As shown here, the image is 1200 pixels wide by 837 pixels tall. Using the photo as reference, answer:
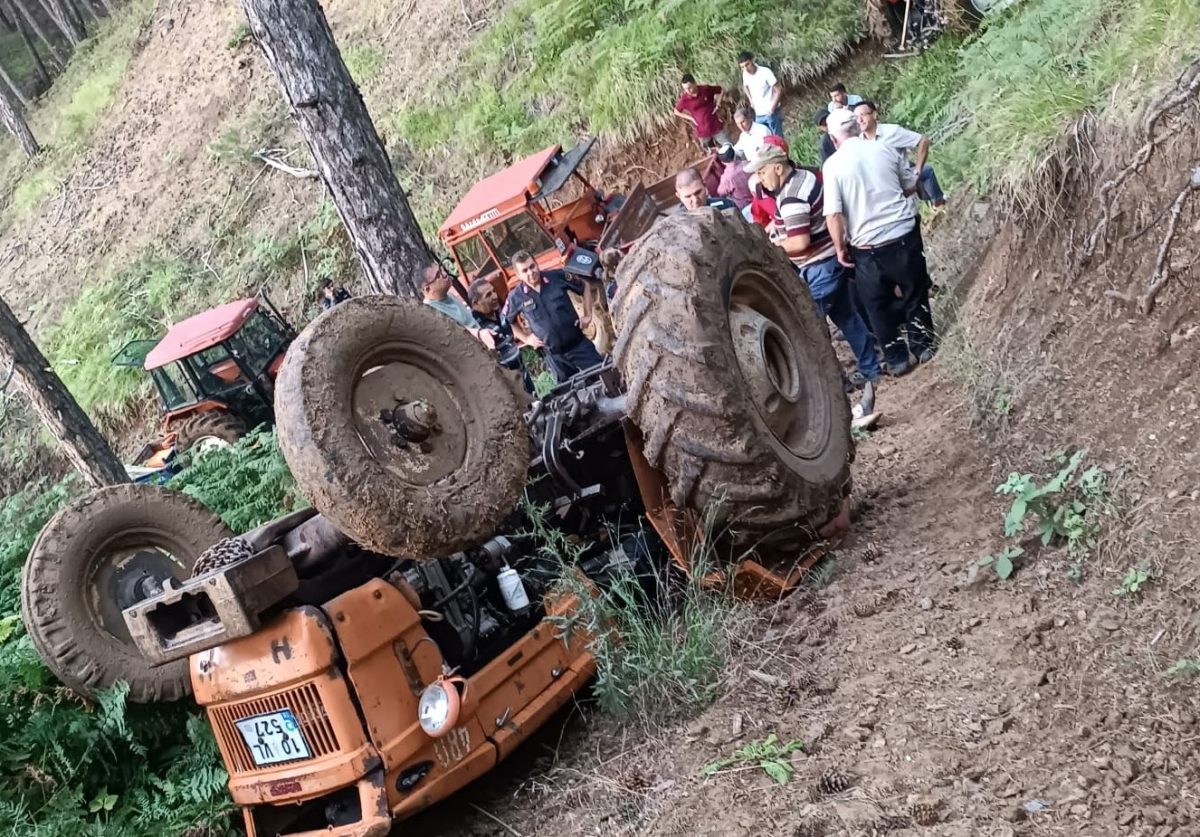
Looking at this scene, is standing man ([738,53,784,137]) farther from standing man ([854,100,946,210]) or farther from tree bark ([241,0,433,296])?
tree bark ([241,0,433,296])

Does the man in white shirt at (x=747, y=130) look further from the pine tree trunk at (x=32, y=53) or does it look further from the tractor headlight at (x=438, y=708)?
the pine tree trunk at (x=32, y=53)

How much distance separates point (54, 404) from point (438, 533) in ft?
23.8

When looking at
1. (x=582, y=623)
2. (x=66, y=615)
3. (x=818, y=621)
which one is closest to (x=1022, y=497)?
(x=818, y=621)

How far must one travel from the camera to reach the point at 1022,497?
396 centimetres

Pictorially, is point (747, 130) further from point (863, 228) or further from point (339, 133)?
point (863, 228)

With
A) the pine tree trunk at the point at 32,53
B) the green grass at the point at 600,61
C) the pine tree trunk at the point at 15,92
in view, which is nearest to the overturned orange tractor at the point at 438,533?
the green grass at the point at 600,61

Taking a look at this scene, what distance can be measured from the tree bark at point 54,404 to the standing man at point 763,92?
318 inches

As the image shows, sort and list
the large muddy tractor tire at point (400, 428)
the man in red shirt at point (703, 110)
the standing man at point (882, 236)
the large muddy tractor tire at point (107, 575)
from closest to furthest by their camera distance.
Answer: the large muddy tractor tire at point (400, 428)
the large muddy tractor tire at point (107, 575)
the standing man at point (882, 236)
the man in red shirt at point (703, 110)

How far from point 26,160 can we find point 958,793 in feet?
109

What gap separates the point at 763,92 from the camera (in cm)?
1290

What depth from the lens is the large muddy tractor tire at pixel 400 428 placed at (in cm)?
355

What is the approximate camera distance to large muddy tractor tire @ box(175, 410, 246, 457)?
14.3m

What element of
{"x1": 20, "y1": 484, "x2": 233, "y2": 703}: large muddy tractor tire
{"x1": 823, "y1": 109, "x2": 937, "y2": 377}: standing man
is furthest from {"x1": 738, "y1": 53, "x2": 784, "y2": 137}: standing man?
{"x1": 20, "y1": 484, "x2": 233, "y2": 703}: large muddy tractor tire

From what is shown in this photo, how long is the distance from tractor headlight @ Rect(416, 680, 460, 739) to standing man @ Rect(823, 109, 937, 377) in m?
4.35
